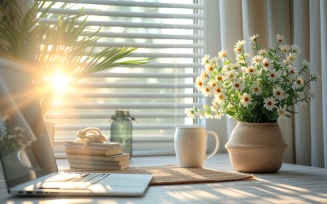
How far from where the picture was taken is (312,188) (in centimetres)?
121

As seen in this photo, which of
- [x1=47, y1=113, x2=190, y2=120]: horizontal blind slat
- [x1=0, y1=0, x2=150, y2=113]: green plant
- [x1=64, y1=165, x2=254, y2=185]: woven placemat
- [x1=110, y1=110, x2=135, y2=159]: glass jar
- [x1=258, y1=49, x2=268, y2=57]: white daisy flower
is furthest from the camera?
[x1=47, y1=113, x2=190, y2=120]: horizontal blind slat

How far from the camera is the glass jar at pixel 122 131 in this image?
75.0 inches

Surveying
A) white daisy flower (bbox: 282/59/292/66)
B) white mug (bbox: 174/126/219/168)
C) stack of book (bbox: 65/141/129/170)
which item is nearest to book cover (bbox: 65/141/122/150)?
stack of book (bbox: 65/141/129/170)

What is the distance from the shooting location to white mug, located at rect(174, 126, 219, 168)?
1.62m

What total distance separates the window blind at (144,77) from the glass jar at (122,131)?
316 mm

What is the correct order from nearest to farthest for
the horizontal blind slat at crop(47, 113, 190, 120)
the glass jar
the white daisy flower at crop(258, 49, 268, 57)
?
1. the white daisy flower at crop(258, 49, 268, 57)
2. the glass jar
3. the horizontal blind slat at crop(47, 113, 190, 120)

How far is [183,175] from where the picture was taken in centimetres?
142

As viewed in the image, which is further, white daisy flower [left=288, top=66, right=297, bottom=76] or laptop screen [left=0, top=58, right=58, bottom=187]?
white daisy flower [left=288, top=66, right=297, bottom=76]

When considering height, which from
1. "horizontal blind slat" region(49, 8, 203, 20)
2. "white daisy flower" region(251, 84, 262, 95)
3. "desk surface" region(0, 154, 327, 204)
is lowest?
"desk surface" region(0, 154, 327, 204)

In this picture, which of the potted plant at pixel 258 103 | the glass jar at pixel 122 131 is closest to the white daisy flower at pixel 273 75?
the potted plant at pixel 258 103

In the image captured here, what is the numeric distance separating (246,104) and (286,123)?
2.23 ft

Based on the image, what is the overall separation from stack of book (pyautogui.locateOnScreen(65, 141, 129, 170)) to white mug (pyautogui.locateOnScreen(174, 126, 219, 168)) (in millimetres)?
204

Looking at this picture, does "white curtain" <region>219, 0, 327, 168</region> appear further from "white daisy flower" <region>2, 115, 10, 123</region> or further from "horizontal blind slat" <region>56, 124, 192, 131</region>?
"white daisy flower" <region>2, 115, 10, 123</region>

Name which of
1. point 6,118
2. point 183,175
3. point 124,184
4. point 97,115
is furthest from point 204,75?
point 97,115
